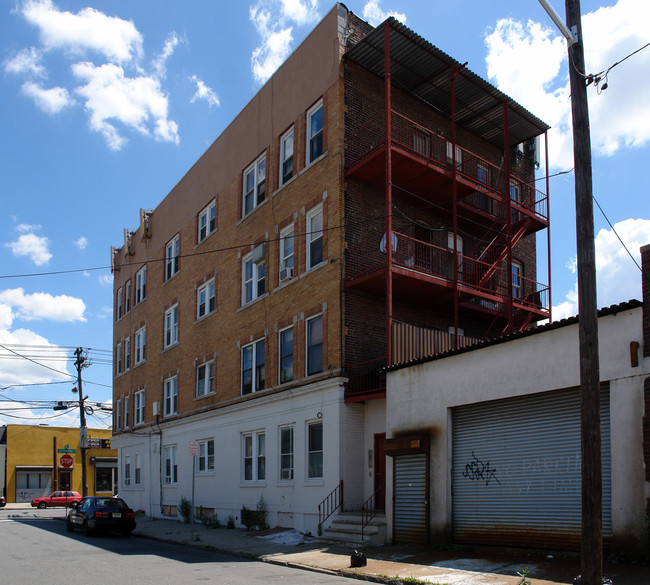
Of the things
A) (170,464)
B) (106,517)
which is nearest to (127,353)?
(170,464)

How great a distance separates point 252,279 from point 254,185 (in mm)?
3542

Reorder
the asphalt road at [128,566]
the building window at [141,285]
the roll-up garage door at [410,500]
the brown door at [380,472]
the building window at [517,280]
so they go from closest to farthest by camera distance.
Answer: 1. the asphalt road at [128,566]
2. the roll-up garage door at [410,500]
3. the brown door at [380,472]
4. the building window at [517,280]
5. the building window at [141,285]

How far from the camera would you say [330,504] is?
18.6m

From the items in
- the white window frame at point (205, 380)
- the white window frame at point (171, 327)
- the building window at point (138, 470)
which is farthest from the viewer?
the building window at point (138, 470)

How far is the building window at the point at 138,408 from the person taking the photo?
35.7m

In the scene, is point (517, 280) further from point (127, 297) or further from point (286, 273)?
point (127, 297)

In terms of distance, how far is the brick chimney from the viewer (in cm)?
1160

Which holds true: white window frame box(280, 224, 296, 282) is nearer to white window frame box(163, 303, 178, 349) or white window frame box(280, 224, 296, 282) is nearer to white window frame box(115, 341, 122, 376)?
white window frame box(163, 303, 178, 349)

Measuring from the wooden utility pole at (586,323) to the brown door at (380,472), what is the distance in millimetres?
10349

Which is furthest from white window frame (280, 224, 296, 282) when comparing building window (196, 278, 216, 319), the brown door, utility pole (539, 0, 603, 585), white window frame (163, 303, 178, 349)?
utility pole (539, 0, 603, 585)

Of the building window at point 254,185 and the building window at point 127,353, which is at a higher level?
the building window at point 254,185

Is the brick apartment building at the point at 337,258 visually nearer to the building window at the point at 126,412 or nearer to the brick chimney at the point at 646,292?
the brick chimney at the point at 646,292

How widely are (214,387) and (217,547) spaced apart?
9437 mm

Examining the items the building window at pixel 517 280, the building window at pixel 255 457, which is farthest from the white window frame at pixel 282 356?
the building window at pixel 517 280
